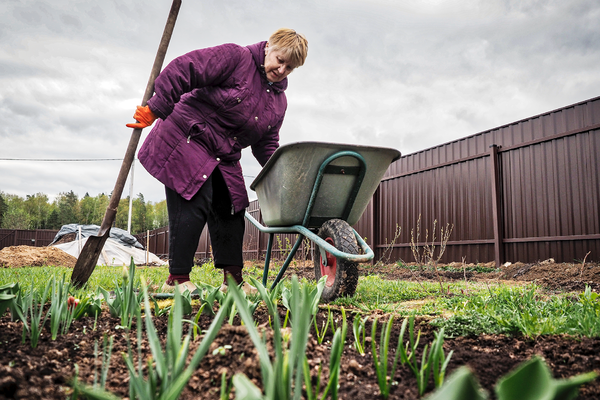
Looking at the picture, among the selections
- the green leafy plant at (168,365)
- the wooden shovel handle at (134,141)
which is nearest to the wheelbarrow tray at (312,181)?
the wooden shovel handle at (134,141)

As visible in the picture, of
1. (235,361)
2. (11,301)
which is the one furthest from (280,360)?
(11,301)

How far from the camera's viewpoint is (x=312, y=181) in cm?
215

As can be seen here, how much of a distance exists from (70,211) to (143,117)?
60.8 metres

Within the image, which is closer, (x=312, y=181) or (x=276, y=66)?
(x=312, y=181)

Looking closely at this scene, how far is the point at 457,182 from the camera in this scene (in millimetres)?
6855

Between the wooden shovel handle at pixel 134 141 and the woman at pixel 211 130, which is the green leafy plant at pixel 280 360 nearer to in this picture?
the woman at pixel 211 130

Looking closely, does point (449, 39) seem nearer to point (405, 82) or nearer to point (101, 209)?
point (405, 82)

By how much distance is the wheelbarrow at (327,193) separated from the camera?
2010 millimetres

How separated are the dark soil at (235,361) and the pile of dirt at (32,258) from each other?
693cm

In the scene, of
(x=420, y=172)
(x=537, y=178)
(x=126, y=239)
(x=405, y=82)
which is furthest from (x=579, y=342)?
(x=405, y=82)

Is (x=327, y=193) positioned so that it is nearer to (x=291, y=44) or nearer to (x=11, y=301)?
(x=291, y=44)

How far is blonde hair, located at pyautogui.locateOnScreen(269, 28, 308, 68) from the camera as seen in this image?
2.27 m

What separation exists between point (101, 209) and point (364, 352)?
208 ft

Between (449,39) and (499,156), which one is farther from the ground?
(449,39)
